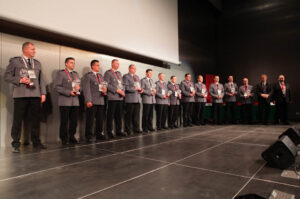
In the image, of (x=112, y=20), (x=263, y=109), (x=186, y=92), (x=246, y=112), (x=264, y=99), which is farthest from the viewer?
(x=246, y=112)

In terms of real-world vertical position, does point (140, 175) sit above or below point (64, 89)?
below

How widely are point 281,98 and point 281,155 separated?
5.22 metres

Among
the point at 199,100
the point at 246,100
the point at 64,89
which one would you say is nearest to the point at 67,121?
the point at 64,89

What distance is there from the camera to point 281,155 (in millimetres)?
Result: 1931

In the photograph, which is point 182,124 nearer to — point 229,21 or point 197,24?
point 197,24

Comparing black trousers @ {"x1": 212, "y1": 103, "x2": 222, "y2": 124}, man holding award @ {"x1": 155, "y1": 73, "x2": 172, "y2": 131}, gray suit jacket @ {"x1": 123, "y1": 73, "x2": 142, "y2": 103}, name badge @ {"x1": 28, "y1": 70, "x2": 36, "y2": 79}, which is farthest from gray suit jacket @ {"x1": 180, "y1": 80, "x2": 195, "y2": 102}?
name badge @ {"x1": 28, "y1": 70, "x2": 36, "y2": 79}

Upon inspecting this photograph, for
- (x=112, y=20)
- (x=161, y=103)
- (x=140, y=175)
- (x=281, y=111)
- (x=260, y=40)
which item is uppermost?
(x=260, y=40)

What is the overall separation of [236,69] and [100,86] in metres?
7.40

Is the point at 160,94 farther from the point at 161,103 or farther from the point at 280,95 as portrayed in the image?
the point at 280,95

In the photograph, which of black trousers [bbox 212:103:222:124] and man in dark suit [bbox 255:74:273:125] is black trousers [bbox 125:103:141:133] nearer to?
black trousers [bbox 212:103:222:124]

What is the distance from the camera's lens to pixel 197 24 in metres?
8.62

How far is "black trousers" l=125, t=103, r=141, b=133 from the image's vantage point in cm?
458

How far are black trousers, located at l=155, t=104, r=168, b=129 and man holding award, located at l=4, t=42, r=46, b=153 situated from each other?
2992 mm

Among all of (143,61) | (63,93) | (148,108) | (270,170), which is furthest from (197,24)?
(270,170)
